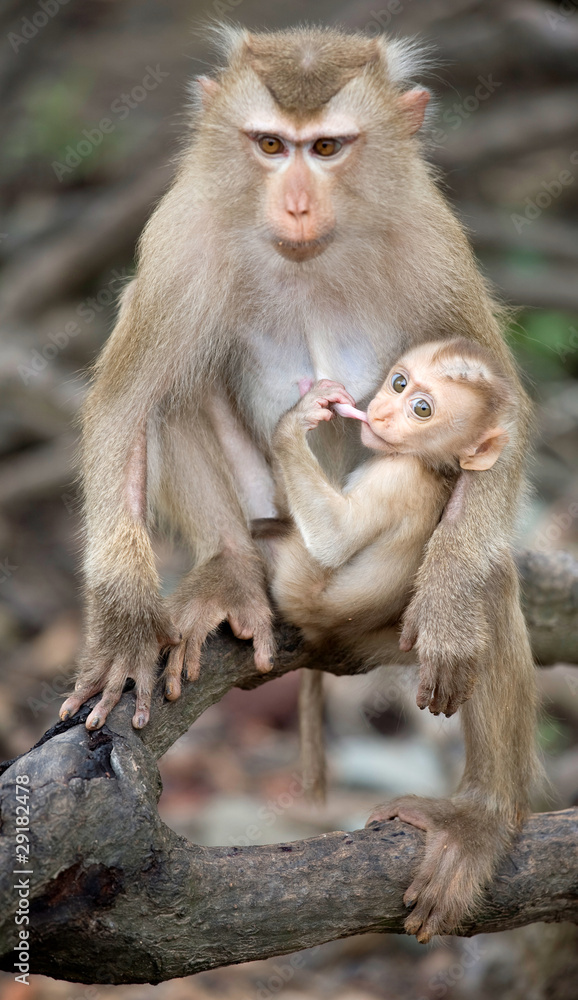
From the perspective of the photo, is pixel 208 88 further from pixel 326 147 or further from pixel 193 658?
pixel 193 658

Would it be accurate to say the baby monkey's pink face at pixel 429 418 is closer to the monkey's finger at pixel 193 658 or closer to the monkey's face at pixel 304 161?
the monkey's face at pixel 304 161

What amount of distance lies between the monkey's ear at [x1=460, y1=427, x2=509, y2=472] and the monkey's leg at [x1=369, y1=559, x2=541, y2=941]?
1.17 ft

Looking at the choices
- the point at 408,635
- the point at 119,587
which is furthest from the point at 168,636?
the point at 408,635

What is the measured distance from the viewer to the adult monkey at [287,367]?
3260 mm

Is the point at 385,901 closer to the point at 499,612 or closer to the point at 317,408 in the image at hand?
the point at 499,612

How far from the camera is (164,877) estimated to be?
8.71 feet

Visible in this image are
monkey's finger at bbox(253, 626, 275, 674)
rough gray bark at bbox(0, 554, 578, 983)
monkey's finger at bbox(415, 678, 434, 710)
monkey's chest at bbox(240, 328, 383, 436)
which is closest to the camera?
rough gray bark at bbox(0, 554, 578, 983)

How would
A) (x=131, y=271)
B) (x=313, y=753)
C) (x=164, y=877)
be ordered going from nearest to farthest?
(x=164, y=877) → (x=313, y=753) → (x=131, y=271)

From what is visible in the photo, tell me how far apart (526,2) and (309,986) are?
7.03m

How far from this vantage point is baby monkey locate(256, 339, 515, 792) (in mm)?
3258

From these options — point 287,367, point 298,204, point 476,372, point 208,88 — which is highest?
point 208,88

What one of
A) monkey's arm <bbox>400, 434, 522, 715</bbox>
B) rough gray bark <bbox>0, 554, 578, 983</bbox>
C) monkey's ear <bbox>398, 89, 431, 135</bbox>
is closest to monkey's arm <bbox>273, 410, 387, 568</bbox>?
monkey's arm <bbox>400, 434, 522, 715</bbox>

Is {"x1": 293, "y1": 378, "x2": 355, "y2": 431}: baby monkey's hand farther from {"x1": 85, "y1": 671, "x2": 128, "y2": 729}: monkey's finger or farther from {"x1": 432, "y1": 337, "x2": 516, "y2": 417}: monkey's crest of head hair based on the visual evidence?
{"x1": 85, "y1": 671, "x2": 128, "y2": 729}: monkey's finger

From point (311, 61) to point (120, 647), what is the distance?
1885 millimetres
